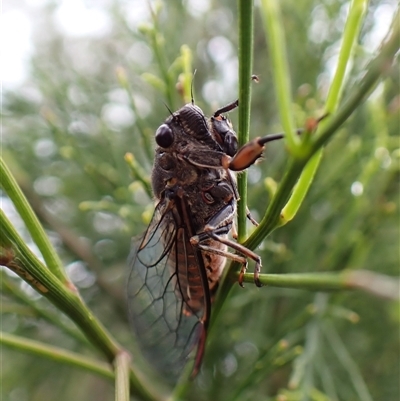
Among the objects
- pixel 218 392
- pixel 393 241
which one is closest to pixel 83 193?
pixel 218 392

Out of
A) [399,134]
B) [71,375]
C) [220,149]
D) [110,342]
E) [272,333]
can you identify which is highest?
[220,149]

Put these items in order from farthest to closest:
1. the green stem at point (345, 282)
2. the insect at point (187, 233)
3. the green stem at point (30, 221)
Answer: the insect at point (187, 233) < the green stem at point (30, 221) < the green stem at point (345, 282)

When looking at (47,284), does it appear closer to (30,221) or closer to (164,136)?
(30,221)

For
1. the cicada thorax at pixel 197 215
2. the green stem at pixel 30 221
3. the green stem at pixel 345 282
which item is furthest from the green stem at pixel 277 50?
the cicada thorax at pixel 197 215

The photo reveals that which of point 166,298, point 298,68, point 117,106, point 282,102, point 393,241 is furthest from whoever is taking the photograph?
point 117,106

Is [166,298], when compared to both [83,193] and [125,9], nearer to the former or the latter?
[83,193]

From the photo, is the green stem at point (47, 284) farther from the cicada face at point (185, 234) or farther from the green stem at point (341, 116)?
the green stem at point (341, 116)

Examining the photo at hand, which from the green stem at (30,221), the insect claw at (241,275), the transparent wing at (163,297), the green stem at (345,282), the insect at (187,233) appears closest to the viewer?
the green stem at (345,282)

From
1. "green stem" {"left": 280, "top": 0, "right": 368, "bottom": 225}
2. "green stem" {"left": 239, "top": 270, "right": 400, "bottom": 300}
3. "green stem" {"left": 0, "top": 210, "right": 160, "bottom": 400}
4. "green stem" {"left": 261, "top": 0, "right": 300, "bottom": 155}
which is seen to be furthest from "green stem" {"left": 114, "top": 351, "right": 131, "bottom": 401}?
"green stem" {"left": 261, "top": 0, "right": 300, "bottom": 155}
